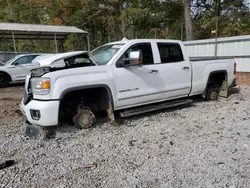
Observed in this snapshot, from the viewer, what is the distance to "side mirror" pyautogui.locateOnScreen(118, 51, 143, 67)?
4.25 metres

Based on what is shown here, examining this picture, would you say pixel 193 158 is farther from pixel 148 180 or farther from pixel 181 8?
pixel 181 8

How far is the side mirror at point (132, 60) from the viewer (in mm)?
4252

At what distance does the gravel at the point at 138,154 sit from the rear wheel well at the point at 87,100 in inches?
13.9

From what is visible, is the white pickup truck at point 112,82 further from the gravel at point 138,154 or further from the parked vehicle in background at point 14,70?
the parked vehicle in background at point 14,70

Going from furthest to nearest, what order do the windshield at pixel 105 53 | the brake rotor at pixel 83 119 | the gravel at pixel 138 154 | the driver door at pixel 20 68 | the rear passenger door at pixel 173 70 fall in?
the driver door at pixel 20 68, the rear passenger door at pixel 173 70, the windshield at pixel 105 53, the brake rotor at pixel 83 119, the gravel at pixel 138 154

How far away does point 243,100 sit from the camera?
6289 millimetres

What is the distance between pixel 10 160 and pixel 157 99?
3.22 meters

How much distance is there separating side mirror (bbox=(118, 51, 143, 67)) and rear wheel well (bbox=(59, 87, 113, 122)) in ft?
2.15

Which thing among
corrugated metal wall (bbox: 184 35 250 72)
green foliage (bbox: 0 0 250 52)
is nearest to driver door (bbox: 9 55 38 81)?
corrugated metal wall (bbox: 184 35 250 72)

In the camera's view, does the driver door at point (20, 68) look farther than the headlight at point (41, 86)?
Yes

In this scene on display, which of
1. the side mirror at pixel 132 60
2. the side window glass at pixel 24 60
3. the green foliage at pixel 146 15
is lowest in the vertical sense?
the side window glass at pixel 24 60

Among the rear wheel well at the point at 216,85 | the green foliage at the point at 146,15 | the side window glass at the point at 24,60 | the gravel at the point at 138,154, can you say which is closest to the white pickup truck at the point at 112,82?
the gravel at the point at 138,154

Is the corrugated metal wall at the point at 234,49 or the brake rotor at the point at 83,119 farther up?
the corrugated metal wall at the point at 234,49

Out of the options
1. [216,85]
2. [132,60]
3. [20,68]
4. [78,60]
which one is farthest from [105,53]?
[20,68]
